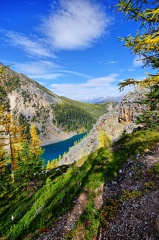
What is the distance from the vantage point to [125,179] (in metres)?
11.4

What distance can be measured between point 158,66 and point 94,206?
1105cm

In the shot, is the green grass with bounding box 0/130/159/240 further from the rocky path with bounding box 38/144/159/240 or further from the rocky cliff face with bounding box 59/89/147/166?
the rocky cliff face with bounding box 59/89/147/166

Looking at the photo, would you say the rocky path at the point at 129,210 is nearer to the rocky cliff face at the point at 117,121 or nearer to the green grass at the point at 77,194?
the green grass at the point at 77,194

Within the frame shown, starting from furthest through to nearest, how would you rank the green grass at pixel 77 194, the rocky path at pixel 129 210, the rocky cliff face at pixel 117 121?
the rocky cliff face at pixel 117 121, the green grass at pixel 77 194, the rocky path at pixel 129 210

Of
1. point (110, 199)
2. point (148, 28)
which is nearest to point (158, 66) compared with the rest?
point (148, 28)

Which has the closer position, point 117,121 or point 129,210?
point 129,210

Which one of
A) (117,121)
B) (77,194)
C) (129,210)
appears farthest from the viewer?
(117,121)

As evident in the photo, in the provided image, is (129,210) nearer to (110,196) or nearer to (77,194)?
(110,196)

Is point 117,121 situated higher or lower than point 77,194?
higher

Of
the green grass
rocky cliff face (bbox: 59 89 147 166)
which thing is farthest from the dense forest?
rocky cliff face (bbox: 59 89 147 166)

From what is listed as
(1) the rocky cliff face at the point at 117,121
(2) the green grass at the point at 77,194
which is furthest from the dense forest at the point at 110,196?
(1) the rocky cliff face at the point at 117,121

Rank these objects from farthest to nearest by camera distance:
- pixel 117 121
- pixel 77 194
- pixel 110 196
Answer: pixel 117 121 < pixel 77 194 < pixel 110 196

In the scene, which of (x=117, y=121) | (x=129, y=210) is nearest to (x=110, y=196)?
(x=129, y=210)

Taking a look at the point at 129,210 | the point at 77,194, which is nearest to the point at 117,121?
the point at 77,194
